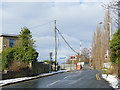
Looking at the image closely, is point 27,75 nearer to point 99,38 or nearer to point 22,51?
point 22,51

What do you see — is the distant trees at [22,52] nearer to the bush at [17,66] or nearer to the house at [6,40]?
the bush at [17,66]

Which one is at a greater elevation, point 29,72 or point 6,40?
point 6,40

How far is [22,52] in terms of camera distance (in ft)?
88.1

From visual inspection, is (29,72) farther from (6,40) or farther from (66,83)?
(6,40)

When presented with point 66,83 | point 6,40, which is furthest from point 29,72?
point 6,40

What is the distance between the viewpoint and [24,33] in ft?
91.1

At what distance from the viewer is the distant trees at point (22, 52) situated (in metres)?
26.0

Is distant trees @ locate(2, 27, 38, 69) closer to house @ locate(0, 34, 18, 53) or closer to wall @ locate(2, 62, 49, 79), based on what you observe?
wall @ locate(2, 62, 49, 79)

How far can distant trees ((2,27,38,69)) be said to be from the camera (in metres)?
26.0

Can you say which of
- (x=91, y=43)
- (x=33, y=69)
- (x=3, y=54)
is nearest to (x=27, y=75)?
(x=33, y=69)

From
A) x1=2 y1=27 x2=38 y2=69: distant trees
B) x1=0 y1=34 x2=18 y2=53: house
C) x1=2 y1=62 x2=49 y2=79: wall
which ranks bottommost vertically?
x1=2 y1=62 x2=49 y2=79: wall

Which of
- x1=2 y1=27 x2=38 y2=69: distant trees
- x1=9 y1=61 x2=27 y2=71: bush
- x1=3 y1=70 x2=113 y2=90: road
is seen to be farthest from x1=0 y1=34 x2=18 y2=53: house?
x1=3 y1=70 x2=113 y2=90: road

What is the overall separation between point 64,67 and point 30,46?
31.9 m

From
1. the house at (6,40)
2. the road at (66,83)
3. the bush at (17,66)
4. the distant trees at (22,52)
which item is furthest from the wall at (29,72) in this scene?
the house at (6,40)
